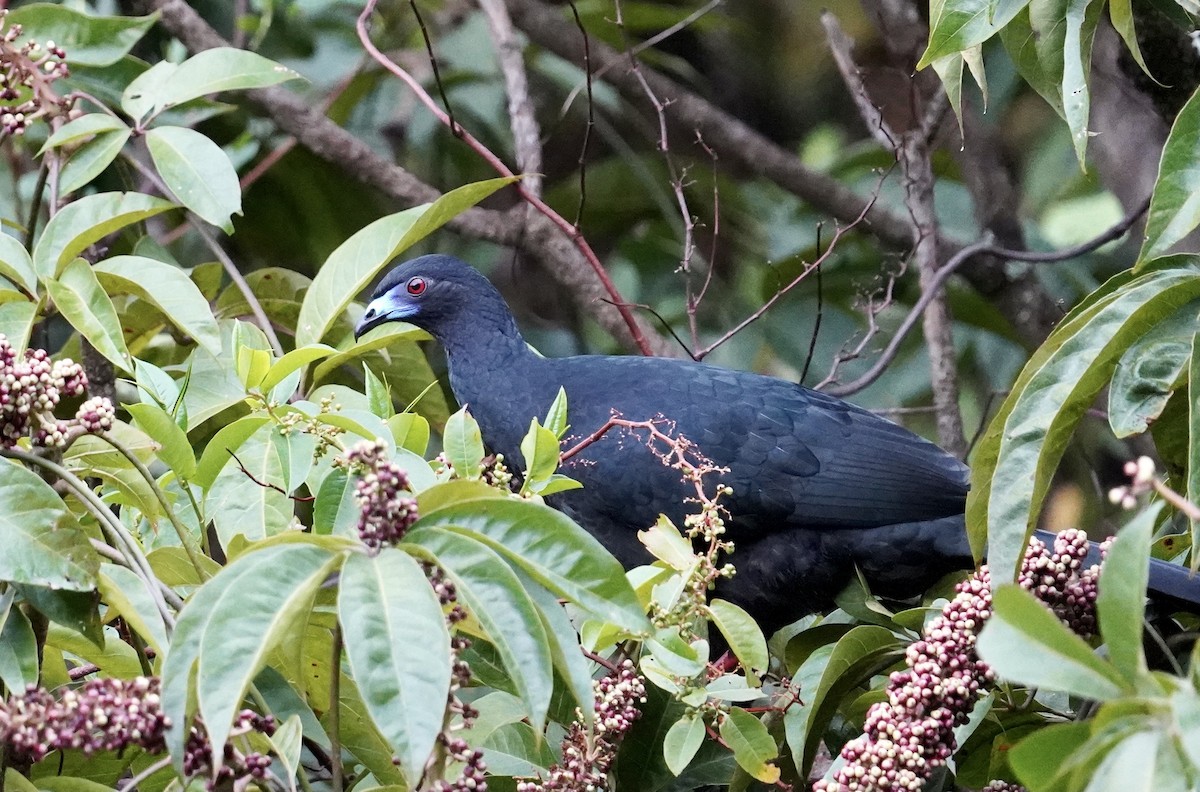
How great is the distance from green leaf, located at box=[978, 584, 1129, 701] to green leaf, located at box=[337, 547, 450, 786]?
576 millimetres

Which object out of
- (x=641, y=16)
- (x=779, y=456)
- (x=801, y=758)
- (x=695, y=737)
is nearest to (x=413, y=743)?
(x=695, y=737)

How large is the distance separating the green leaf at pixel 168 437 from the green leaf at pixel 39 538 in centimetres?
31

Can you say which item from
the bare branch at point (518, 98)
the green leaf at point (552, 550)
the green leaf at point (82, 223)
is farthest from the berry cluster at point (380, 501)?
the bare branch at point (518, 98)

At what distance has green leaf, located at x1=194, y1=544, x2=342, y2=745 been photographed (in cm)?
146

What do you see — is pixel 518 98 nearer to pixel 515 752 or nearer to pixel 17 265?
pixel 17 265

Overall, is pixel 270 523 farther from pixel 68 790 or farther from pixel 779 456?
pixel 779 456

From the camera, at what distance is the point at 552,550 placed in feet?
5.45

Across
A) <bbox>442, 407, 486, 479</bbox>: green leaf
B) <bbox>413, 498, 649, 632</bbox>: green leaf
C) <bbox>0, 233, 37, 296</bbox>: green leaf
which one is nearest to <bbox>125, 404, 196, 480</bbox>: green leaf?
<bbox>442, 407, 486, 479</bbox>: green leaf

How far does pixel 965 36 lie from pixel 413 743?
5.12 feet

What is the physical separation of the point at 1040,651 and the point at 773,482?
2507 mm

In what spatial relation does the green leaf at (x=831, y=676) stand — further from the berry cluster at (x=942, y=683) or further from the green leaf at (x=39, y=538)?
the green leaf at (x=39, y=538)

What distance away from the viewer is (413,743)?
1.46 meters

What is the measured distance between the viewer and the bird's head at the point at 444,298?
14.2 ft

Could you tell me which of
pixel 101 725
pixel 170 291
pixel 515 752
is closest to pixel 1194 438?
pixel 515 752
